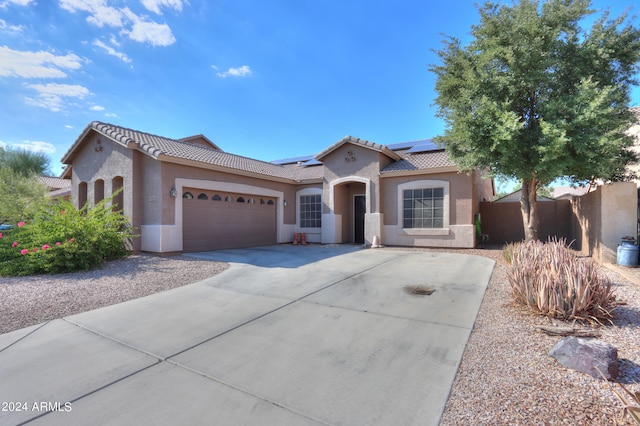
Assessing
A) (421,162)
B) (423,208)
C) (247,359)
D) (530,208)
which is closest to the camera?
(247,359)

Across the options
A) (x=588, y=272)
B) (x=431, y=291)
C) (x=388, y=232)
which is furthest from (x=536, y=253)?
(x=388, y=232)

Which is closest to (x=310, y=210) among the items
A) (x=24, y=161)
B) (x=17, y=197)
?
(x=17, y=197)

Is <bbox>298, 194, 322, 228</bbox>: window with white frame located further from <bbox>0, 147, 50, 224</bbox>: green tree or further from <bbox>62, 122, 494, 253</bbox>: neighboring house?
<bbox>0, 147, 50, 224</bbox>: green tree

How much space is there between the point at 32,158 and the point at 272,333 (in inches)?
1336

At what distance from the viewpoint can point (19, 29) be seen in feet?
32.8

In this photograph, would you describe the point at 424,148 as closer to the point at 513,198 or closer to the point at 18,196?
the point at 513,198

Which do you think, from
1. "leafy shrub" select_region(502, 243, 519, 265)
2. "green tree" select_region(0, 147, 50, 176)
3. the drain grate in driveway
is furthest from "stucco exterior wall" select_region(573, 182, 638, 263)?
"green tree" select_region(0, 147, 50, 176)

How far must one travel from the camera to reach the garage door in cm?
1209

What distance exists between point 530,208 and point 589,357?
9.29 m

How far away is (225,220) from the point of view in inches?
526

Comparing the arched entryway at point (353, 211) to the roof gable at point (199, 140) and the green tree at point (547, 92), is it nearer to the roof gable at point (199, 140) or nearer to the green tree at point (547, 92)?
the green tree at point (547, 92)

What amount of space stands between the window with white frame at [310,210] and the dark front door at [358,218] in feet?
6.47

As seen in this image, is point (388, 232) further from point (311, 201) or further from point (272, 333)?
point (272, 333)

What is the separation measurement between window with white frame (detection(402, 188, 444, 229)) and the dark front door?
2.78 metres
